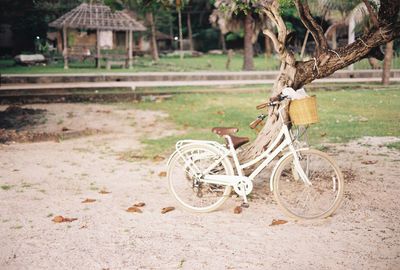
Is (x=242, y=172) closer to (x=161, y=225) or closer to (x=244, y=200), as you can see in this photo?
(x=244, y=200)

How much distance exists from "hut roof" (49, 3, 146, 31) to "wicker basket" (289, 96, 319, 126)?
2454 centimetres

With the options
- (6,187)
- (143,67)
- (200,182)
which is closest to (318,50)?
(200,182)

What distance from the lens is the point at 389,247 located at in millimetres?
4191

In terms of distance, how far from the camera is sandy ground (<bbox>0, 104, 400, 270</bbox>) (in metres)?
3.96

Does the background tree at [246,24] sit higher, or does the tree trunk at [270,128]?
the background tree at [246,24]

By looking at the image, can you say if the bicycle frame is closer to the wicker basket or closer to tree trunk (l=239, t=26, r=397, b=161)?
the wicker basket

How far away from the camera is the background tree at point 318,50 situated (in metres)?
5.64

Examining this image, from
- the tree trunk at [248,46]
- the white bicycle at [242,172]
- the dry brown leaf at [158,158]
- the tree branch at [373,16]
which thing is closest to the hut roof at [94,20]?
the tree trunk at [248,46]

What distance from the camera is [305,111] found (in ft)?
15.8

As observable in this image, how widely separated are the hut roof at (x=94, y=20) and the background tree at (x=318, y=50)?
23.5m

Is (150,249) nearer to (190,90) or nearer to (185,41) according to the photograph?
(190,90)

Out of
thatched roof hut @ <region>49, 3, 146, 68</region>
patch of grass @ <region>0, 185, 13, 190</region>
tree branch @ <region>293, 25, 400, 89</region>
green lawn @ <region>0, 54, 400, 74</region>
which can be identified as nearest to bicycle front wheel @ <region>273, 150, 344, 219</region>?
tree branch @ <region>293, 25, 400, 89</region>

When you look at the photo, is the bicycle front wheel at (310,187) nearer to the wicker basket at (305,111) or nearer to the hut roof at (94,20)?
the wicker basket at (305,111)

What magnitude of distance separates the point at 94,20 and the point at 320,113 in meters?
19.7
